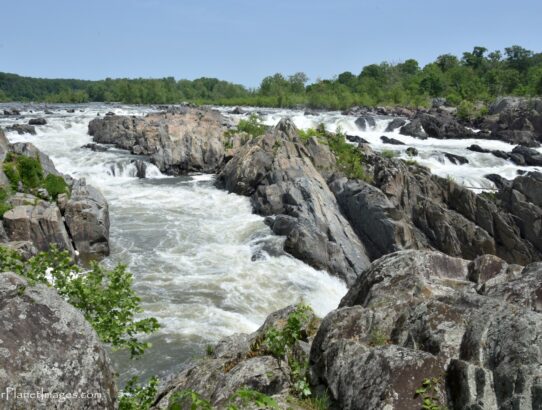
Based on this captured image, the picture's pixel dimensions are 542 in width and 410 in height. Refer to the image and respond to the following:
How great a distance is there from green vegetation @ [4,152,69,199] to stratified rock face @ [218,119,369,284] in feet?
39.1

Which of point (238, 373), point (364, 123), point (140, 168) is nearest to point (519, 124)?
point (364, 123)

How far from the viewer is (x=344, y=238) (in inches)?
1067

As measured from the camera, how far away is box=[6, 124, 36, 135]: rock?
160 ft

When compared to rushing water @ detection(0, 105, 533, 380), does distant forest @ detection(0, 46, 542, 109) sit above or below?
above

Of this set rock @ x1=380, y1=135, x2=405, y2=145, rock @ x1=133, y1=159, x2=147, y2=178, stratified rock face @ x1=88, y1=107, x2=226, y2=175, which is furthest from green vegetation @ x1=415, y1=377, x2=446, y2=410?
rock @ x1=380, y1=135, x2=405, y2=145

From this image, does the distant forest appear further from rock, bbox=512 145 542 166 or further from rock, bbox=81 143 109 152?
rock, bbox=81 143 109 152

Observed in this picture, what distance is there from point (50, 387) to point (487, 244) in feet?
95.4

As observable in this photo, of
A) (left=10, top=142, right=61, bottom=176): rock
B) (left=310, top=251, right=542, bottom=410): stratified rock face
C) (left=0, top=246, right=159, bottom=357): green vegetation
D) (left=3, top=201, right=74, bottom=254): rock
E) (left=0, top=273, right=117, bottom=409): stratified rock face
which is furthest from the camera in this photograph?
(left=10, top=142, right=61, bottom=176): rock

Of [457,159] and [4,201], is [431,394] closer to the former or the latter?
[4,201]

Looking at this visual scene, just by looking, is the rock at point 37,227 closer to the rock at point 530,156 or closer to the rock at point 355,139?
the rock at point 355,139

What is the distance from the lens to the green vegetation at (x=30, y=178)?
25781 millimetres

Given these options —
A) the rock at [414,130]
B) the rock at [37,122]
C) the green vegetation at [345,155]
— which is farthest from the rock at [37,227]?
the rock at [414,130]

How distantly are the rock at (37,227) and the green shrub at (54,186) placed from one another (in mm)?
2786

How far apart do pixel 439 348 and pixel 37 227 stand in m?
19.8
